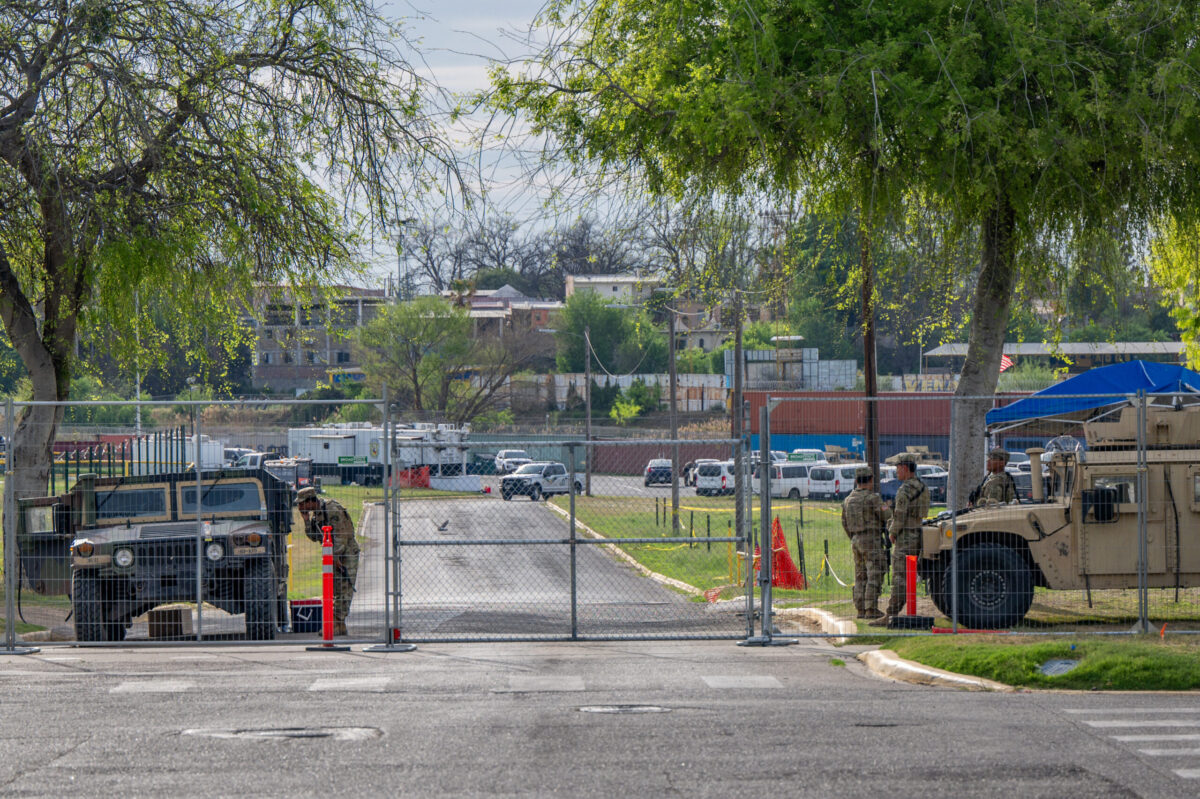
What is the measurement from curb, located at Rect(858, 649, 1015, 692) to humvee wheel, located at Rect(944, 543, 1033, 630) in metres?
1.44

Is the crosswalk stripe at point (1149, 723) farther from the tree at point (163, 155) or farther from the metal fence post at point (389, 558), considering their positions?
the tree at point (163, 155)

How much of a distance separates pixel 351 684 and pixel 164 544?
11.3ft

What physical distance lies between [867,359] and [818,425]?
3622 cm

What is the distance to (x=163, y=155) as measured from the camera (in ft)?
54.5

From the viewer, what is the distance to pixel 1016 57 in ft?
43.8

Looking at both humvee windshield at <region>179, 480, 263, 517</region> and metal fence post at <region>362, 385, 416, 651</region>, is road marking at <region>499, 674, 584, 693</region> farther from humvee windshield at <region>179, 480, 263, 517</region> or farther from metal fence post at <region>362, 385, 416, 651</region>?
humvee windshield at <region>179, 480, 263, 517</region>

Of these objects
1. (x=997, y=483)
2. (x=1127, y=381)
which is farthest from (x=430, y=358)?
(x=997, y=483)

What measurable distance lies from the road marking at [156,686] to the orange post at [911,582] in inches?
290

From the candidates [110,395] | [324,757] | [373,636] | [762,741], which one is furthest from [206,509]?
[110,395]

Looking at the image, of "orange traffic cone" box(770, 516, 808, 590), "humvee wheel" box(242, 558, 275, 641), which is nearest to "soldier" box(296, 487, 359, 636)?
"humvee wheel" box(242, 558, 275, 641)

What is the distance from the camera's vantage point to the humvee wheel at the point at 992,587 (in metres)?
12.6

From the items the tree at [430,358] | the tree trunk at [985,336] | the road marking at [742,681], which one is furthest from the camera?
the tree at [430,358]

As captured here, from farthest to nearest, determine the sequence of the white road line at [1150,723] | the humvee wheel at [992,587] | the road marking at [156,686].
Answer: the humvee wheel at [992,587]
the road marking at [156,686]
the white road line at [1150,723]

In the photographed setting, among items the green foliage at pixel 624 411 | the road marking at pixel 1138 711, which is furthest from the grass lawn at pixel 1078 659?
the green foliage at pixel 624 411
